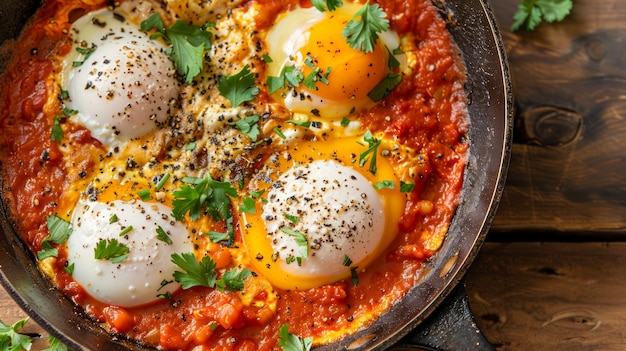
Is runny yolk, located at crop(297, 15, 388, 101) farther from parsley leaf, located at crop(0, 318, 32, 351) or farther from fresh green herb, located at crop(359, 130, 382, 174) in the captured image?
parsley leaf, located at crop(0, 318, 32, 351)

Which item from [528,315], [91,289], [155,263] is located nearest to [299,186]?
[155,263]

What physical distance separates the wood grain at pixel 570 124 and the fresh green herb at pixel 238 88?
1.52 metres

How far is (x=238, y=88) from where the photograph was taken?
11.8ft

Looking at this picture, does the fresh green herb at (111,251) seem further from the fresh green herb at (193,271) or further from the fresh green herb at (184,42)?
the fresh green herb at (184,42)

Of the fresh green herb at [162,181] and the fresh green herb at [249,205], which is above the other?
the fresh green herb at [162,181]

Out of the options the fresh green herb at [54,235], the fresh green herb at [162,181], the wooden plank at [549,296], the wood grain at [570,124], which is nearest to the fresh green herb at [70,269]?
the fresh green herb at [54,235]

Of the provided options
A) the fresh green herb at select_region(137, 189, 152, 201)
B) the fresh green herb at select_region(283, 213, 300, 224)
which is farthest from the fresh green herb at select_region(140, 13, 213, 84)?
the fresh green herb at select_region(283, 213, 300, 224)

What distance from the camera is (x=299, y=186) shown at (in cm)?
340

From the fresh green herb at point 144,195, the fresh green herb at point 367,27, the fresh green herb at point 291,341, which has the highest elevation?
the fresh green herb at point 367,27

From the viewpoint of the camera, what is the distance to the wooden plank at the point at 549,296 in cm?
374

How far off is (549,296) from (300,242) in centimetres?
147

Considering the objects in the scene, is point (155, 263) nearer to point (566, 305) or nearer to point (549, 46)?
point (566, 305)

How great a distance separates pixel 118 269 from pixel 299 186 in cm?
97

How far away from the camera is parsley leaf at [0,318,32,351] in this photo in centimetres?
348
